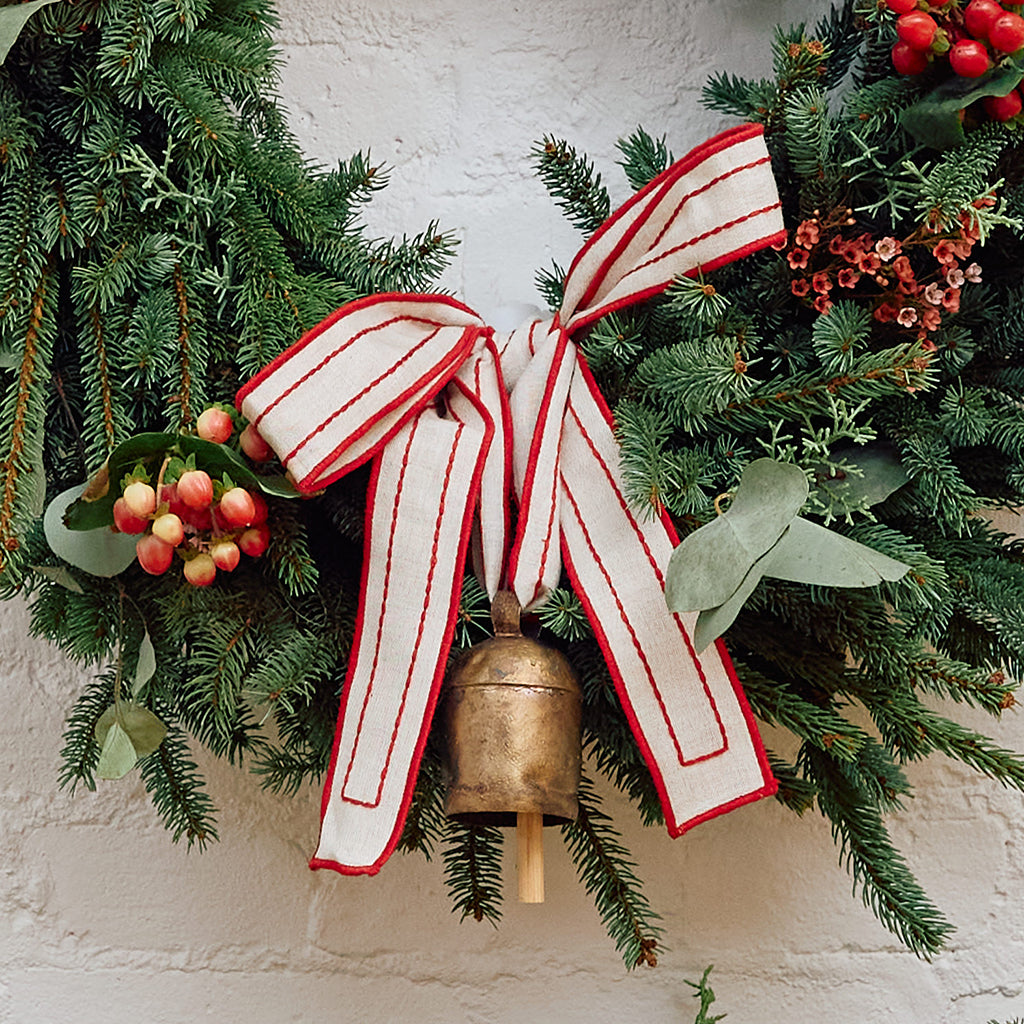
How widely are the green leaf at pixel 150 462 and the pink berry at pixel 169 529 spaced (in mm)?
45

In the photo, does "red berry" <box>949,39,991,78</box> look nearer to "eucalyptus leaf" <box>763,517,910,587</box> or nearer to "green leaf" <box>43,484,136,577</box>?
"eucalyptus leaf" <box>763,517,910,587</box>

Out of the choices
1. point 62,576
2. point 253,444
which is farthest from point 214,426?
point 62,576

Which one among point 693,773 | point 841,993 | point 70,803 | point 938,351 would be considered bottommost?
point 841,993

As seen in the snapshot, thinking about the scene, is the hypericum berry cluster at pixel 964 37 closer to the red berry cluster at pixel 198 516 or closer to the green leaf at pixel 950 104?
the green leaf at pixel 950 104

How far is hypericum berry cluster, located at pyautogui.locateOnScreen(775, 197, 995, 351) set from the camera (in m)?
0.79

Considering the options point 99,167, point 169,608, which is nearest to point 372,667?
point 169,608

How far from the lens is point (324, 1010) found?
39.9 inches

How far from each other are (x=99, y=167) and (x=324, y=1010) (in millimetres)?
704

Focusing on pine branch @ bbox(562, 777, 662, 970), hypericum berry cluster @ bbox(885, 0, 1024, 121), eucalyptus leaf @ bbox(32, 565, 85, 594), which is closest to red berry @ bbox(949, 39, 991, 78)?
hypericum berry cluster @ bbox(885, 0, 1024, 121)

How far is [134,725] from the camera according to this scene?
810 mm

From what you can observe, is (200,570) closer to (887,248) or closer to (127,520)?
(127,520)

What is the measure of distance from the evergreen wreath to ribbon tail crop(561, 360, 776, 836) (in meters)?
0.03

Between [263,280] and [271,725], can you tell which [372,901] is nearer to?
[271,725]

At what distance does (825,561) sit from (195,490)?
0.38 m
